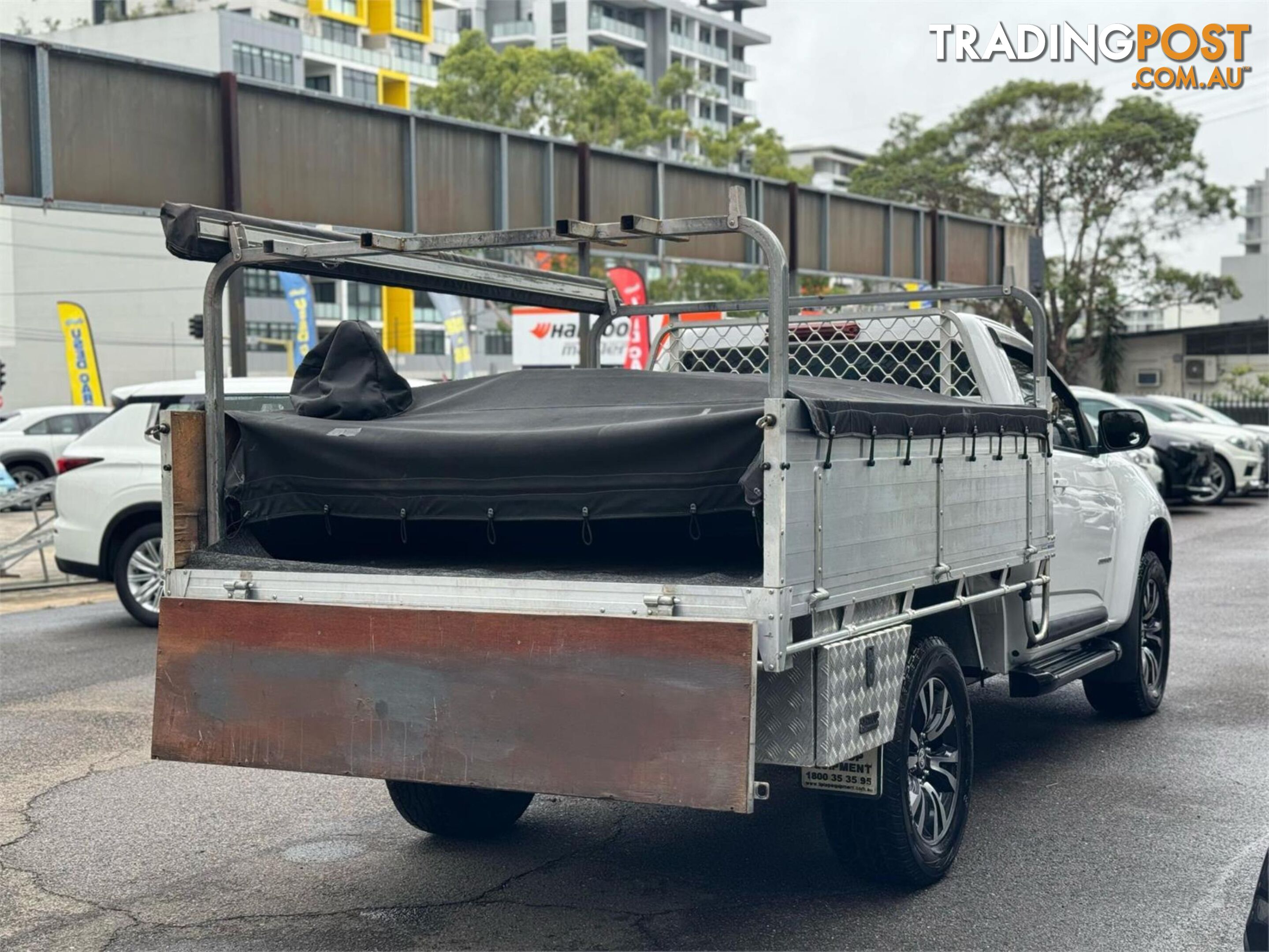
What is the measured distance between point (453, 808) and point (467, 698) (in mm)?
1487

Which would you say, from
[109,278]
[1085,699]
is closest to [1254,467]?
[1085,699]

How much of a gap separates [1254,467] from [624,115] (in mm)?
34450

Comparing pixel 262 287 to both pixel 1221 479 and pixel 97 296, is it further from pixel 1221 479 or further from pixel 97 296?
pixel 1221 479

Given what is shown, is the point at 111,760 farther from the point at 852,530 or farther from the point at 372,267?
the point at 852,530

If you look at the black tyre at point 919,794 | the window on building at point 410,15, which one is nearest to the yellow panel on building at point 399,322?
the window on building at point 410,15

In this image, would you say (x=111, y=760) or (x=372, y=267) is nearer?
(x=372, y=267)

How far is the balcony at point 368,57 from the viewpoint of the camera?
258ft

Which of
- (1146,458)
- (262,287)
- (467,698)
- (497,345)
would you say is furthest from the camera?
(497,345)

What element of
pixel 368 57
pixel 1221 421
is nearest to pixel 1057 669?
pixel 1221 421

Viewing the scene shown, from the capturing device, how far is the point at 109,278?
67.6 metres

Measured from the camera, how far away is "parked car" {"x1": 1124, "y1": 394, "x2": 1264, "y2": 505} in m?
23.5

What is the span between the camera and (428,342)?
83.9 meters

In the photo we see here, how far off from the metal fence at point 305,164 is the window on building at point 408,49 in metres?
61.4

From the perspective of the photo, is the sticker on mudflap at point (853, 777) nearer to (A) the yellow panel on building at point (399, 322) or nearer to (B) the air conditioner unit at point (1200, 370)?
(A) the yellow panel on building at point (399, 322)
